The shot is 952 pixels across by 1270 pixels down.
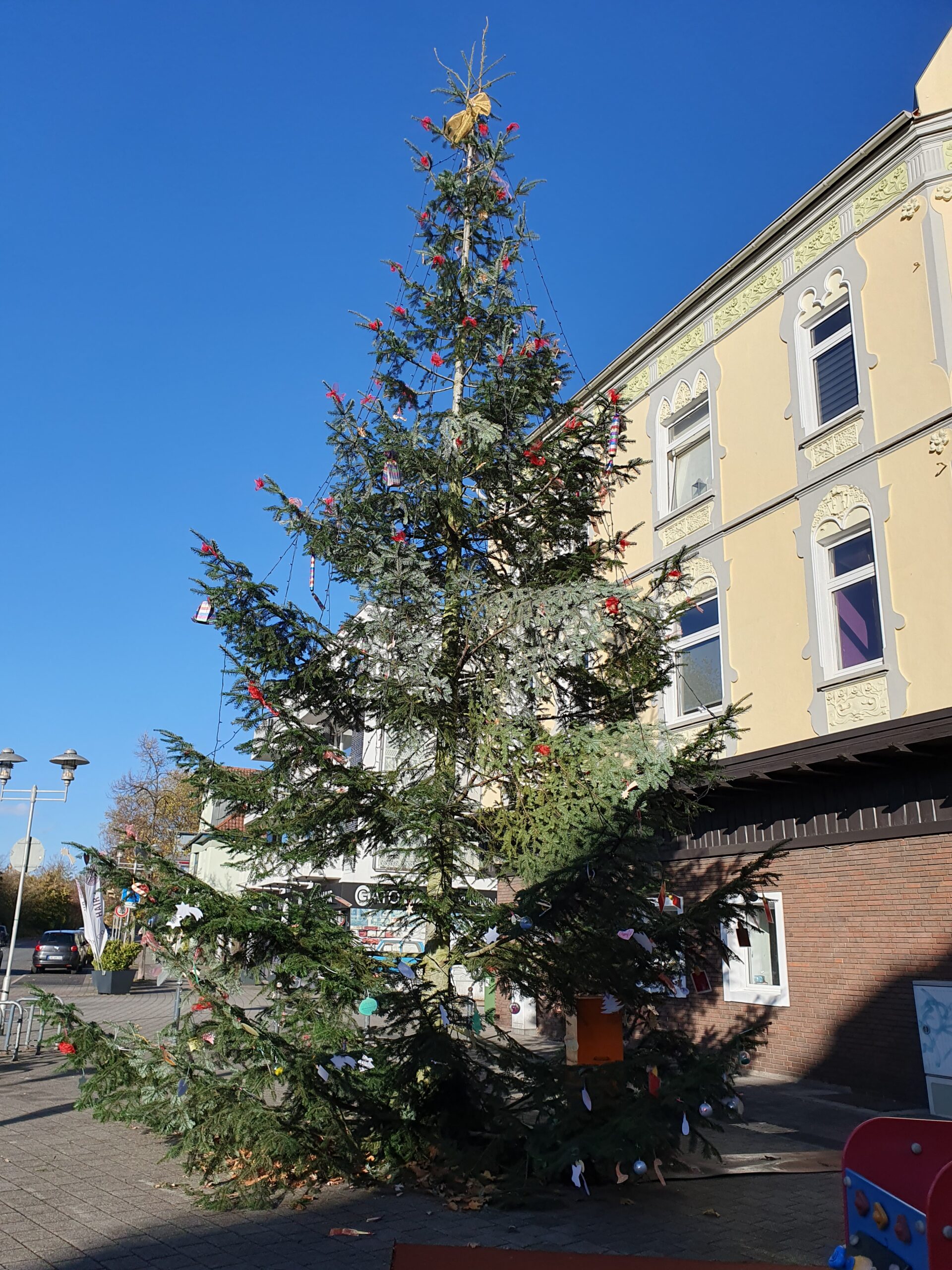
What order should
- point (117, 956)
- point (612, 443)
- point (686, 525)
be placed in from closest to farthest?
point (612, 443) < point (686, 525) < point (117, 956)

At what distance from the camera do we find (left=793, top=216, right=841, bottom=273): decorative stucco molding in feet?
45.3

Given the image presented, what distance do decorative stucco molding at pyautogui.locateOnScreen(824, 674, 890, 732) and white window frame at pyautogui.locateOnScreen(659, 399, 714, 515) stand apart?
4595 millimetres

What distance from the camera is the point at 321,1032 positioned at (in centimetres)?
632

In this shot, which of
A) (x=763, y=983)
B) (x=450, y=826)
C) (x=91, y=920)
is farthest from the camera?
(x=91, y=920)

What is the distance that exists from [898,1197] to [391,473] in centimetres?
603

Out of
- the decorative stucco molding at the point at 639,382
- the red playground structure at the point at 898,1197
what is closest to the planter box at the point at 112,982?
the decorative stucco molding at the point at 639,382

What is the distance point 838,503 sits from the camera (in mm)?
12938

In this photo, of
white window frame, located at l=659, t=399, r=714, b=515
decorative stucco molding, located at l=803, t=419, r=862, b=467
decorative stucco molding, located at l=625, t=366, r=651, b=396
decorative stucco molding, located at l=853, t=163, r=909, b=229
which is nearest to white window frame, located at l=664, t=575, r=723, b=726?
white window frame, located at l=659, t=399, r=714, b=515

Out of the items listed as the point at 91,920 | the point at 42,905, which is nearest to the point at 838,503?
the point at 91,920

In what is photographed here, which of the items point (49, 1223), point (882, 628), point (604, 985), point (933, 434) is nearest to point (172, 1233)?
point (49, 1223)

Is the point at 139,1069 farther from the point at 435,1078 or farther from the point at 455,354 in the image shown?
the point at 455,354

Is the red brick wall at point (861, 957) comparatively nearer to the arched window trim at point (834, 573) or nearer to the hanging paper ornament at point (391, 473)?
the arched window trim at point (834, 573)

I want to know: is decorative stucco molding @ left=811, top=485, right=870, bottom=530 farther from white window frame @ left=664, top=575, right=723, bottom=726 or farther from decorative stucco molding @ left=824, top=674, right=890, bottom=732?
decorative stucco molding @ left=824, top=674, right=890, bottom=732

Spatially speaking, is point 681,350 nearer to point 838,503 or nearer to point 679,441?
point 679,441
